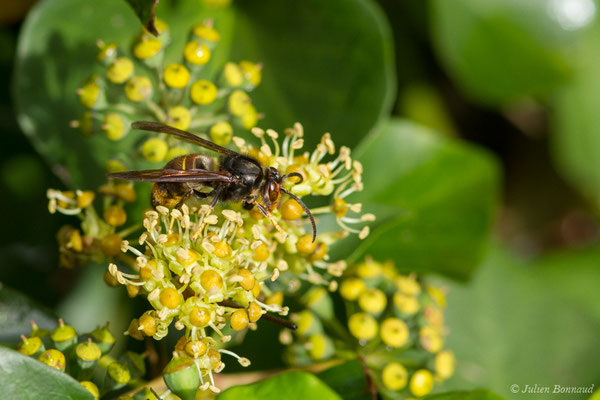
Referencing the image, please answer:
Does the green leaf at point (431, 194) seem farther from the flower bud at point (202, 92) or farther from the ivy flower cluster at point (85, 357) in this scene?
the ivy flower cluster at point (85, 357)

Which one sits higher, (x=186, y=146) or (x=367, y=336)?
(x=186, y=146)

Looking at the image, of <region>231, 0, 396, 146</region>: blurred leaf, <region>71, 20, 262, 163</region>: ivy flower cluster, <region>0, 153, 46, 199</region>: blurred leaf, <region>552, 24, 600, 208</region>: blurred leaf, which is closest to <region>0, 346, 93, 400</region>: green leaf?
<region>71, 20, 262, 163</region>: ivy flower cluster

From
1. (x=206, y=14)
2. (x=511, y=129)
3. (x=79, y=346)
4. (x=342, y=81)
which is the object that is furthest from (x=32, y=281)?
(x=511, y=129)

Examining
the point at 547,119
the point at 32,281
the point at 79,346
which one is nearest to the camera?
the point at 79,346

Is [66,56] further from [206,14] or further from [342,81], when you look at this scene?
[342,81]

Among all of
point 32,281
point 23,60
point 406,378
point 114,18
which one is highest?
point 114,18

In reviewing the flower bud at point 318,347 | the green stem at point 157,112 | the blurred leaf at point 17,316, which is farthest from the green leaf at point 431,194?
the blurred leaf at point 17,316

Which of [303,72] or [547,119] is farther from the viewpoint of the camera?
[547,119]

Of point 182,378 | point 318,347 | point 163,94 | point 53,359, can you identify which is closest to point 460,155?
point 318,347
